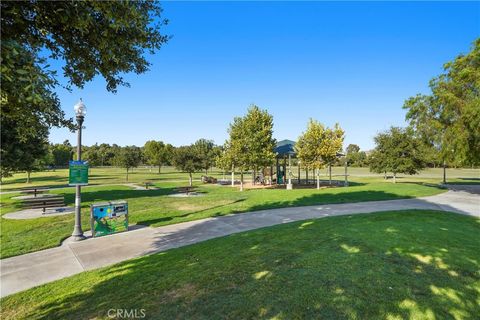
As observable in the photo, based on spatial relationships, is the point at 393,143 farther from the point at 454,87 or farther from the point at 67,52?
the point at 67,52

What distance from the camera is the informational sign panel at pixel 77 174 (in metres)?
9.16

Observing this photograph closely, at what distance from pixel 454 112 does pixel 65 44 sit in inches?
865

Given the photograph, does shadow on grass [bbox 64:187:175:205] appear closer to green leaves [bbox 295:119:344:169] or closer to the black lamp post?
the black lamp post

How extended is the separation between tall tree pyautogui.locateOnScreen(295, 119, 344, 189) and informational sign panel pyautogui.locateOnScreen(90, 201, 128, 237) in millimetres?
18932

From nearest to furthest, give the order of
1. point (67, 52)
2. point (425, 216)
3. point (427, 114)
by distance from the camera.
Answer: point (67, 52) < point (425, 216) < point (427, 114)

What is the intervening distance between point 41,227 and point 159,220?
466cm

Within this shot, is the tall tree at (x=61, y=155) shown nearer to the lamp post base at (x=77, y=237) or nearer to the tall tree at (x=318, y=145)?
the tall tree at (x=318, y=145)

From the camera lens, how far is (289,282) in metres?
4.67

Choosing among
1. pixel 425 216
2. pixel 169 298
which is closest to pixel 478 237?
pixel 425 216

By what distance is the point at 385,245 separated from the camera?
646 centimetres

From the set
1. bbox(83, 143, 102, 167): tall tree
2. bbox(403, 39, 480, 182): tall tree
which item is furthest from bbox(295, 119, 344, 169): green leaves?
bbox(83, 143, 102, 167): tall tree
